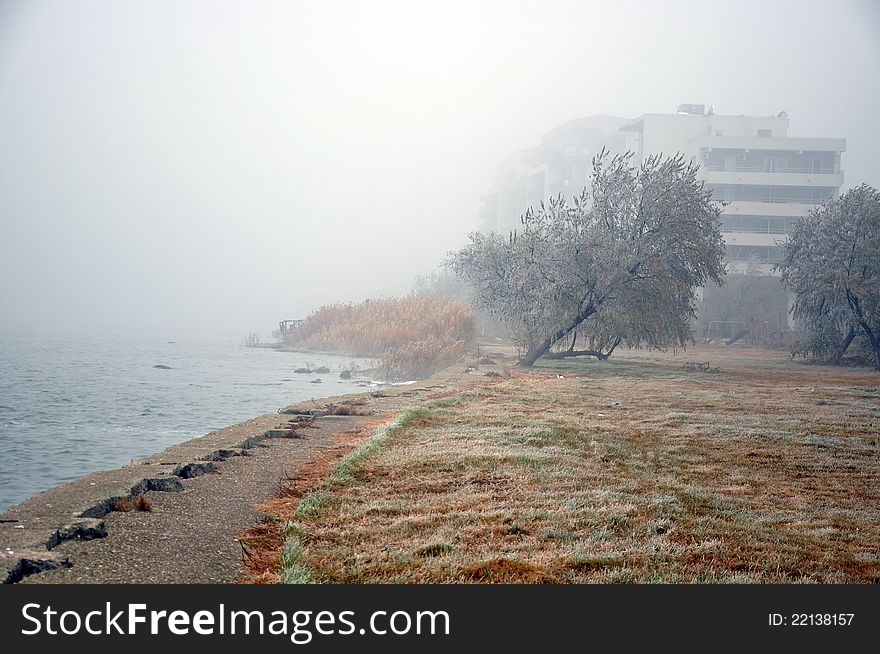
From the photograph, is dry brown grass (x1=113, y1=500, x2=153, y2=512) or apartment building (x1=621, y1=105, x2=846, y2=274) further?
apartment building (x1=621, y1=105, x2=846, y2=274)

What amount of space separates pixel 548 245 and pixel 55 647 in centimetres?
2298

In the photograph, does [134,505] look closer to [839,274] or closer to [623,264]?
[623,264]

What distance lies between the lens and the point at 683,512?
21.8 ft

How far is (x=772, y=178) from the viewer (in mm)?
68250

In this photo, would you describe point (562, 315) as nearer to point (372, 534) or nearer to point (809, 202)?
point (372, 534)

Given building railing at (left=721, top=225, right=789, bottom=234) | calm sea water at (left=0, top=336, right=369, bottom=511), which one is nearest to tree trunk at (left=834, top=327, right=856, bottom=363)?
calm sea water at (left=0, top=336, right=369, bottom=511)

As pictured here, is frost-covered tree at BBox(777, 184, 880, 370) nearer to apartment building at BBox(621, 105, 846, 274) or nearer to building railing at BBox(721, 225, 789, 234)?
apartment building at BBox(621, 105, 846, 274)

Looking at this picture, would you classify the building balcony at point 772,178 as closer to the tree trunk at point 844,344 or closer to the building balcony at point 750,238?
the building balcony at point 750,238

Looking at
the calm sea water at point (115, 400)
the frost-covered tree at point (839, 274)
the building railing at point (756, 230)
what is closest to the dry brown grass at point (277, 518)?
the calm sea water at point (115, 400)

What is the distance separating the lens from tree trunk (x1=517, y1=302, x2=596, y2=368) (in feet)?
83.2

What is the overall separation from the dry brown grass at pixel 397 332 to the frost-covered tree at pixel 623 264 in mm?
4786

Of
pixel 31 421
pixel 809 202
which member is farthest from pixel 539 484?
pixel 809 202

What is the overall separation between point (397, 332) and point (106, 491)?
30.4 meters

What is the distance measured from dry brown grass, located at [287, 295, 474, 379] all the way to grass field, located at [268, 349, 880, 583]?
1559cm
